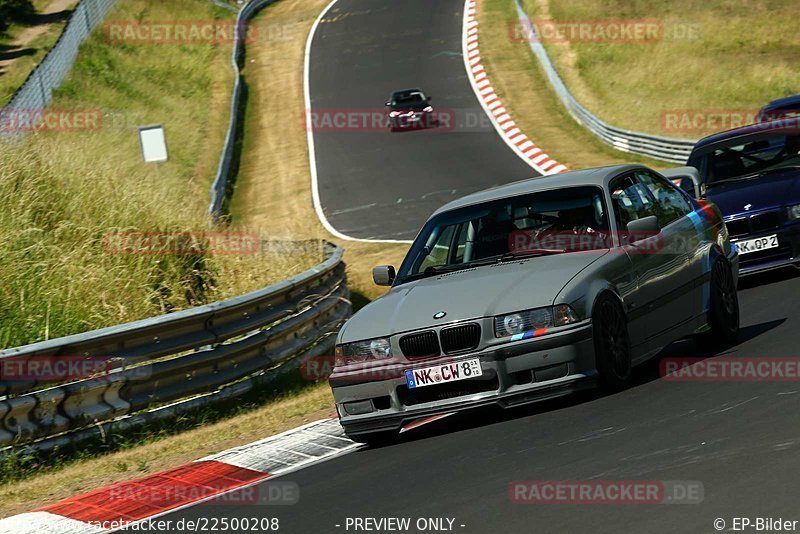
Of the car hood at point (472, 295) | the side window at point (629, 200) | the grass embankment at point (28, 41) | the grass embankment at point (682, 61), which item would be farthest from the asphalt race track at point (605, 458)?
the grass embankment at point (28, 41)

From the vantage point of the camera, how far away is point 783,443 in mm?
6094

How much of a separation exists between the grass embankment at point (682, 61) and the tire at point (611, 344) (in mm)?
25398

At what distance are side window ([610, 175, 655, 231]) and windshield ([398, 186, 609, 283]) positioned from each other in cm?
17

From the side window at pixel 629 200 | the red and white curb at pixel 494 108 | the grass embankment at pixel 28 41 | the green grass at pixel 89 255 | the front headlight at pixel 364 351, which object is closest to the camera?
the front headlight at pixel 364 351

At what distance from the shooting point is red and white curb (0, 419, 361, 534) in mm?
6863

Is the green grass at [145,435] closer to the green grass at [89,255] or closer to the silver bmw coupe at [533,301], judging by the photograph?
the green grass at [89,255]

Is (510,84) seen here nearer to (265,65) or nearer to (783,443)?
(265,65)

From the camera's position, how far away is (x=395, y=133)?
36.3 meters

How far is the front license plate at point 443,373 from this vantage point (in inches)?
298

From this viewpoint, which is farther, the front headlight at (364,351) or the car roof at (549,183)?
the car roof at (549,183)

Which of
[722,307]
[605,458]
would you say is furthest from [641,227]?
[605,458]

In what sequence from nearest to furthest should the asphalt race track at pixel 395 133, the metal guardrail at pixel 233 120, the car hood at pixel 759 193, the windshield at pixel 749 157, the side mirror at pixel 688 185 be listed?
the car hood at pixel 759 193
the side mirror at pixel 688 185
the windshield at pixel 749 157
the asphalt race track at pixel 395 133
the metal guardrail at pixel 233 120

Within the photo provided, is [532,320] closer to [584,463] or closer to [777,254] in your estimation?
[584,463]

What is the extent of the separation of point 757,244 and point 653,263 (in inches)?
160
